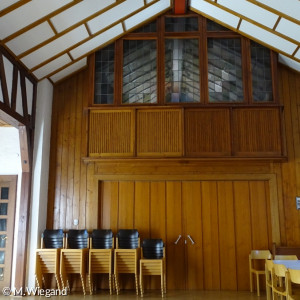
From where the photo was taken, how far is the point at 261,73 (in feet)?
25.9

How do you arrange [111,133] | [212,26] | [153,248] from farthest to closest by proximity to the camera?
[212,26] < [111,133] < [153,248]

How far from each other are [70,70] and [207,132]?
10.7ft

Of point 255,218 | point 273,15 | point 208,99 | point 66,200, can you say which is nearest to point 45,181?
point 66,200

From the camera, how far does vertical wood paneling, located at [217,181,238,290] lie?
7.56m

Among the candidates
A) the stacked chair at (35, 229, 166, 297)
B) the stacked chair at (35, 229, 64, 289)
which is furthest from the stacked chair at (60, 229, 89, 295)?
the stacked chair at (35, 229, 64, 289)

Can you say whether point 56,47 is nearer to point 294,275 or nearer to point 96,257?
point 96,257

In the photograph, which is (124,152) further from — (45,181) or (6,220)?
(6,220)

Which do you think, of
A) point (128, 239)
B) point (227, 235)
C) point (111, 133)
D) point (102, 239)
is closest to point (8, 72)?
point (111, 133)

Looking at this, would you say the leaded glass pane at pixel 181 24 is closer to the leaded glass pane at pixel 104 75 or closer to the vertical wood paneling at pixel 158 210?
the leaded glass pane at pixel 104 75

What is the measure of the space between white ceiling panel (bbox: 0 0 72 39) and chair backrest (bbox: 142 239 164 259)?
175 inches

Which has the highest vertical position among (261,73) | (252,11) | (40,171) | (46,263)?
(252,11)

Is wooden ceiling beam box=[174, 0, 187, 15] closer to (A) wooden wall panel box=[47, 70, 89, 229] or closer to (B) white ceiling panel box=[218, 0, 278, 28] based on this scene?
(B) white ceiling panel box=[218, 0, 278, 28]

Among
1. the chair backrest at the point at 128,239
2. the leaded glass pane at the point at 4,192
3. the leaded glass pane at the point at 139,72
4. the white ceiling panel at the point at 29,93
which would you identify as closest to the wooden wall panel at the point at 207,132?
the leaded glass pane at the point at 139,72

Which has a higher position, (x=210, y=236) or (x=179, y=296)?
(x=210, y=236)
